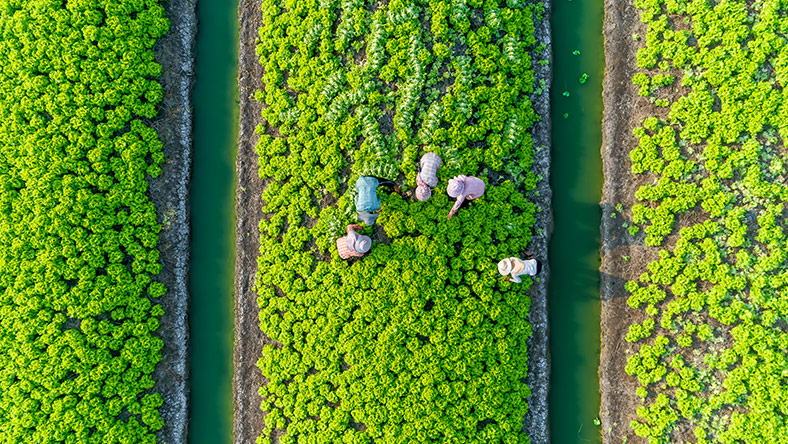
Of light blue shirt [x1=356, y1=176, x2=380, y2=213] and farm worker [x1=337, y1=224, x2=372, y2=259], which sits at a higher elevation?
light blue shirt [x1=356, y1=176, x2=380, y2=213]

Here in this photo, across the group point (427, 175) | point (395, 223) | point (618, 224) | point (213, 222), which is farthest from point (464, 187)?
point (213, 222)

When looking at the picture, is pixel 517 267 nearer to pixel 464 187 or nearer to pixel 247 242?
pixel 464 187

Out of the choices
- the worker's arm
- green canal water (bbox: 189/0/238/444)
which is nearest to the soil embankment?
the worker's arm

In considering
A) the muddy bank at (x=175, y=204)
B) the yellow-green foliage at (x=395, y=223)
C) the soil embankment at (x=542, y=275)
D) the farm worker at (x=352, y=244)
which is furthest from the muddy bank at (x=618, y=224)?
the muddy bank at (x=175, y=204)

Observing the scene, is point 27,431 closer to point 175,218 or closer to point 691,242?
point 175,218

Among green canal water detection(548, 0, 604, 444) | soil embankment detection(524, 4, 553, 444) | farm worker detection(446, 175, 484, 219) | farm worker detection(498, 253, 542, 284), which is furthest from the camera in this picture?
green canal water detection(548, 0, 604, 444)

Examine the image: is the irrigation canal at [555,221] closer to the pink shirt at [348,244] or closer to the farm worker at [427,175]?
the pink shirt at [348,244]

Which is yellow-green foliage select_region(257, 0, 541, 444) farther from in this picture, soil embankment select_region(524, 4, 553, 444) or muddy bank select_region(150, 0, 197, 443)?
muddy bank select_region(150, 0, 197, 443)
